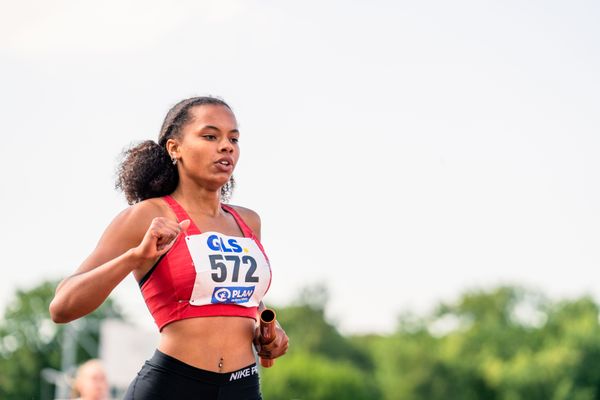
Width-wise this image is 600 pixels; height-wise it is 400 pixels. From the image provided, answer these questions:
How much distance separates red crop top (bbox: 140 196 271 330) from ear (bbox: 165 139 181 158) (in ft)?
0.94

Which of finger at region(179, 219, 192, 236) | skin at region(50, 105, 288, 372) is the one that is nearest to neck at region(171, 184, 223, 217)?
skin at region(50, 105, 288, 372)

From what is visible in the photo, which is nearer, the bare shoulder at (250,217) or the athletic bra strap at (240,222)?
the athletic bra strap at (240,222)

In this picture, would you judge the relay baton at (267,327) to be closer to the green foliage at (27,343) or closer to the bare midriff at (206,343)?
the bare midriff at (206,343)

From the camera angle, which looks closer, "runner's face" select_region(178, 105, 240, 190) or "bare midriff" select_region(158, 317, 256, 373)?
"bare midriff" select_region(158, 317, 256, 373)

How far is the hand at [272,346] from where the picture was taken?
4.57 m

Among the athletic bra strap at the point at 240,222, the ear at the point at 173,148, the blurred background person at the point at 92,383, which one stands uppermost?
the blurred background person at the point at 92,383

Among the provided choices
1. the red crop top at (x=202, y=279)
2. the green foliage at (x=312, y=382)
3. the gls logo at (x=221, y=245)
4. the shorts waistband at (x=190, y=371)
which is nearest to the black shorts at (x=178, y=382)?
the shorts waistband at (x=190, y=371)

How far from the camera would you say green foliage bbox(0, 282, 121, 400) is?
234 ft

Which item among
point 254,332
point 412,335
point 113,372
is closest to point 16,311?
point 412,335

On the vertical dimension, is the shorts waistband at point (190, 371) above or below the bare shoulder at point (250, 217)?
below

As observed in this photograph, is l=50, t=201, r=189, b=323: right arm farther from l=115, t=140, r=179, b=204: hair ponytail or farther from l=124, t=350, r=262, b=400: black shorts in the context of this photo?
l=124, t=350, r=262, b=400: black shorts

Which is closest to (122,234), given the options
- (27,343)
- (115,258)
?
(115,258)

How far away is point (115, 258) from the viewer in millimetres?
4109

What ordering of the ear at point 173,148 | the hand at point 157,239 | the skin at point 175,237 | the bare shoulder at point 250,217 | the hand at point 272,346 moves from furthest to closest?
the bare shoulder at point 250,217 → the ear at point 173,148 → the hand at point 272,346 → the skin at point 175,237 → the hand at point 157,239
